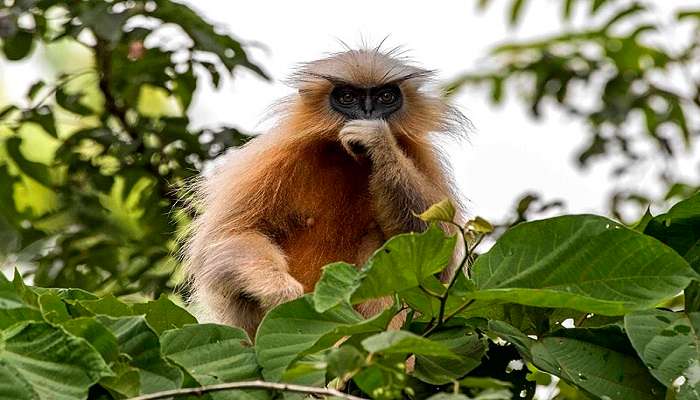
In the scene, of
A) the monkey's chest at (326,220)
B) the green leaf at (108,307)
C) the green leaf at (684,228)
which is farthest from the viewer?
the monkey's chest at (326,220)

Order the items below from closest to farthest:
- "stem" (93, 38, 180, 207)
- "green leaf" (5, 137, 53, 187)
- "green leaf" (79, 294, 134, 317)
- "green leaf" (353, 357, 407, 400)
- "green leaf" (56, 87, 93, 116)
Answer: "green leaf" (353, 357, 407, 400), "green leaf" (79, 294, 134, 317), "green leaf" (5, 137, 53, 187), "stem" (93, 38, 180, 207), "green leaf" (56, 87, 93, 116)

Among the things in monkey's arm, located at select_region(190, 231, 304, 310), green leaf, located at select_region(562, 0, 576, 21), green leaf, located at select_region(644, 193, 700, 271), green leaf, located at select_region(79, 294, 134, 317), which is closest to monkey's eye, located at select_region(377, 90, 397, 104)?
monkey's arm, located at select_region(190, 231, 304, 310)

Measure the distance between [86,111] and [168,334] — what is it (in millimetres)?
3180

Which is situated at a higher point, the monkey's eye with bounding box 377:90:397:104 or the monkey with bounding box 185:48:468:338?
the monkey's eye with bounding box 377:90:397:104

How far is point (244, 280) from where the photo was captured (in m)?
4.28

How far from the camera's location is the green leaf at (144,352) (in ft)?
8.40

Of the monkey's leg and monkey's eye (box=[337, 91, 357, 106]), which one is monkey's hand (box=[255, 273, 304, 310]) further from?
monkey's eye (box=[337, 91, 357, 106])

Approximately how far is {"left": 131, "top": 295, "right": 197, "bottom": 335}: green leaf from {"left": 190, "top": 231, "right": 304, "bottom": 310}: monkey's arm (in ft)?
3.38

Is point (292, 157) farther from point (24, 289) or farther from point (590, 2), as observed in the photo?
point (590, 2)

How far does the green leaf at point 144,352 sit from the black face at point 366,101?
2.39 meters

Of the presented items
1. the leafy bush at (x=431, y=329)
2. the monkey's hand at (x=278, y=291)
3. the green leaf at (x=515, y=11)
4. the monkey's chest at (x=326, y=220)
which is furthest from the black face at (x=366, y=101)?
the green leaf at (x=515, y=11)

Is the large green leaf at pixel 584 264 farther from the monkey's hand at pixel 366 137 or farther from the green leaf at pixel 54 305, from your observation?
the monkey's hand at pixel 366 137

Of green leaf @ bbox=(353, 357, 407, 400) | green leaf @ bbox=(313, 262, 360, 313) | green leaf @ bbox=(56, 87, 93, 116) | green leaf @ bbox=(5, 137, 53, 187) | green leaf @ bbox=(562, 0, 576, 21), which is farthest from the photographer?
green leaf @ bbox=(562, 0, 576, 21)

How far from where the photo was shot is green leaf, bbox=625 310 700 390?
2.62 meters
